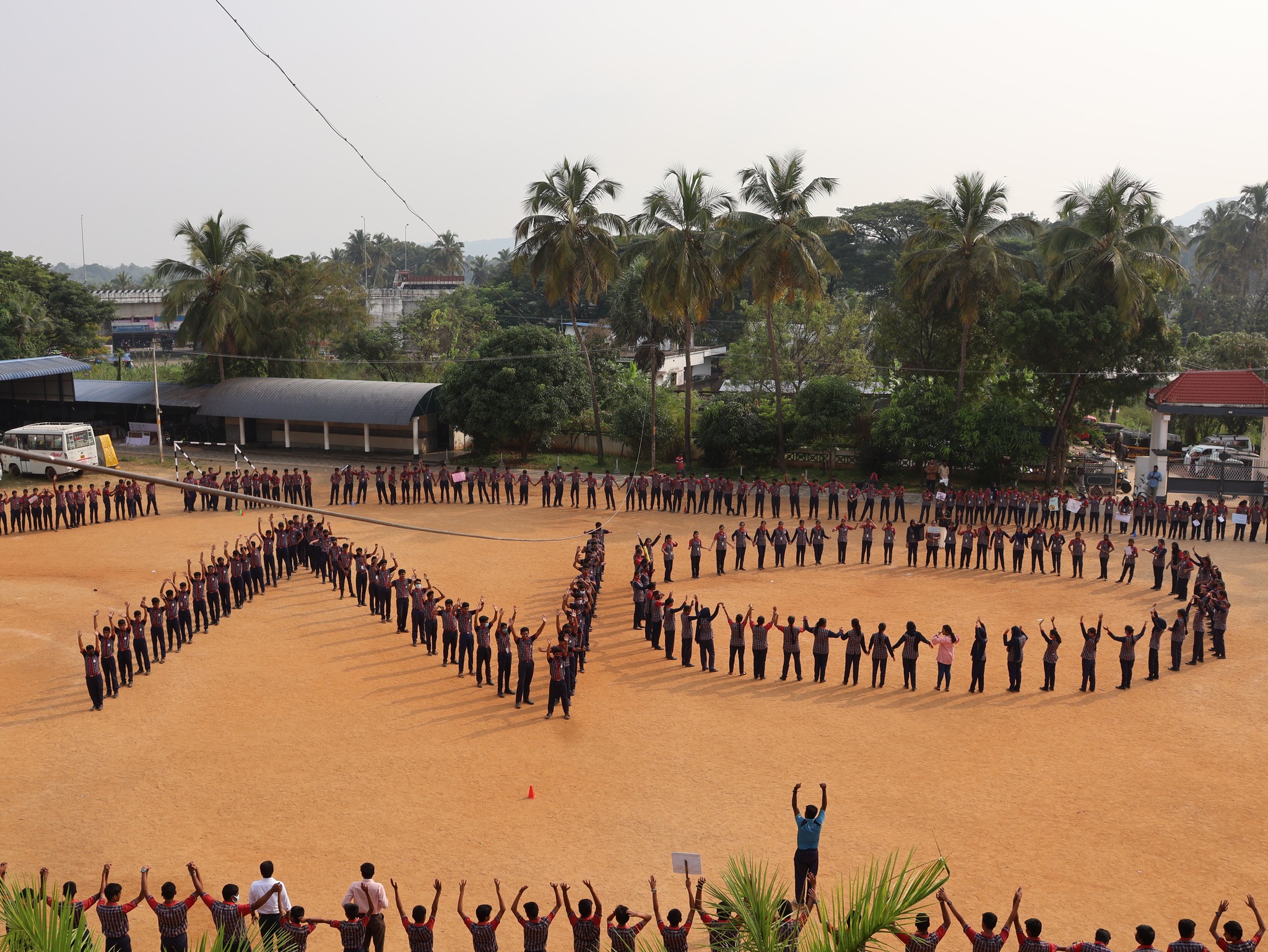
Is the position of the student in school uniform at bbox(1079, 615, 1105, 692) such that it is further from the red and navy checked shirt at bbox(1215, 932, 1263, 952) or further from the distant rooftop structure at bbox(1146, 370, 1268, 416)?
the distant rooftop structure at bbox(1146, 370, 1268, 416)

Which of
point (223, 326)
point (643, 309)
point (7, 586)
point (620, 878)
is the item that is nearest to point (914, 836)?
point (620, 878)

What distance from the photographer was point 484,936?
24.8ft

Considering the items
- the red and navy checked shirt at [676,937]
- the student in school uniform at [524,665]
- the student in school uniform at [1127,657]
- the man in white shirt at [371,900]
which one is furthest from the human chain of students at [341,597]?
the student in school uniform at [1127,657]

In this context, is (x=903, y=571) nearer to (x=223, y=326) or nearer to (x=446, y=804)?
(x=446, y=804)

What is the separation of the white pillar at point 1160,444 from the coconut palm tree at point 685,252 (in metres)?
14.3

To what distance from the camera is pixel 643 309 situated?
4266 centimetres

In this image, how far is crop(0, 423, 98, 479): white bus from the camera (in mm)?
31562

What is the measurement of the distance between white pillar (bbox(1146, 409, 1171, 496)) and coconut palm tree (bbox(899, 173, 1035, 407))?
19.5ft

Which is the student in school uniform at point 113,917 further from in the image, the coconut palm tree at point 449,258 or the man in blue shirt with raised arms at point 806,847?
the coconut palm tree at point 449,258

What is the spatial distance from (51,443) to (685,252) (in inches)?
839

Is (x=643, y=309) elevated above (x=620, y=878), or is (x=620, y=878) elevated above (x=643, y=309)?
(x=643, y=309)

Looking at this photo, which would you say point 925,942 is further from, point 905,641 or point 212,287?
point 212,287

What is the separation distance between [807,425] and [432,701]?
22247 mm

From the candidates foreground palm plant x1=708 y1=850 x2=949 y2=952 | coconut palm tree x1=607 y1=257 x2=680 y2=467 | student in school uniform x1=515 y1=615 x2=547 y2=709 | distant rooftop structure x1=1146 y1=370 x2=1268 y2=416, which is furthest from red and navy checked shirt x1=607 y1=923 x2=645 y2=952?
coconut palm tree x1=607 y1=257 x2=680 y2=467
